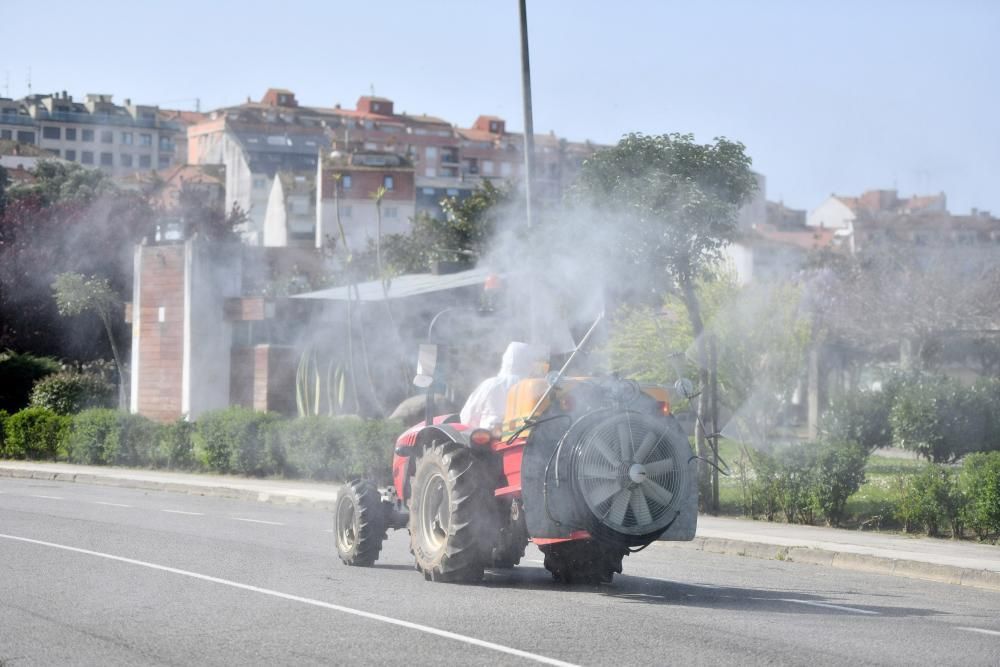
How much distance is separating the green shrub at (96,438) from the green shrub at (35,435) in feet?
2.93

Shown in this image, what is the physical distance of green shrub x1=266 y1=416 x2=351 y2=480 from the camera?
2461cm

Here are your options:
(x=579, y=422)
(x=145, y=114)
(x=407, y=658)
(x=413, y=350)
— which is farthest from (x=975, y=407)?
(x=145, y=114)

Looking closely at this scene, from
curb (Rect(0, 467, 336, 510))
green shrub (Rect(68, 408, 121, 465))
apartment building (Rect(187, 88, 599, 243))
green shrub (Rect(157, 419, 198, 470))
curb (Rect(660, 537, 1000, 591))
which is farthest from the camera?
apartment building (Rect(187, 88, 599, 243))

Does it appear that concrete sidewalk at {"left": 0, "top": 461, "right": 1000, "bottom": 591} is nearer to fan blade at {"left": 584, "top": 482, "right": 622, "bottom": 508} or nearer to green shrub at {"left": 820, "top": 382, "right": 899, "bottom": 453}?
fan blade at {"left": 584, "top": 482, "right": 622, "bottom": 508}

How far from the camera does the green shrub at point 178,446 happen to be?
28953mm

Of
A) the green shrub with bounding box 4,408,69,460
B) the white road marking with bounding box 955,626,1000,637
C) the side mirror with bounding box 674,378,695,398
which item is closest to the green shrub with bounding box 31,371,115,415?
the green shrub with bounding box 4,408,69,460

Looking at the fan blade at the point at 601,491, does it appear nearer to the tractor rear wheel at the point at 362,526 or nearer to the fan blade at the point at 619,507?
the fan blade at the point at 619,507

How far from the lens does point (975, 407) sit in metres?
28.1

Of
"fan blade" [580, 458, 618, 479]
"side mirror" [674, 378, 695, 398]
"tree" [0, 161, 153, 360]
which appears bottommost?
"fan blade" [580, 458, 618, 479]

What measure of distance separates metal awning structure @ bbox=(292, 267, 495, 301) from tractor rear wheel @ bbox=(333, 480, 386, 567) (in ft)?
66.2

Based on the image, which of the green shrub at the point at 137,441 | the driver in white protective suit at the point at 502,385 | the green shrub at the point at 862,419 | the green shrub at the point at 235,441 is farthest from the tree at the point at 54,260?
the driver in white protective suit at the point at 502,385

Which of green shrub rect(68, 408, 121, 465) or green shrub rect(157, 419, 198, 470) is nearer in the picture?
green shrub rect(157, 419, 198, 470)

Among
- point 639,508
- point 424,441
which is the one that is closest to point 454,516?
point 424,441

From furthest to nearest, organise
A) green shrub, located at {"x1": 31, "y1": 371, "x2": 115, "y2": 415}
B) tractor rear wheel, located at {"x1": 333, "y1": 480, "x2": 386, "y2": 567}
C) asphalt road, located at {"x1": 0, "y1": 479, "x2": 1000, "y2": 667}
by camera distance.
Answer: green shrub, located at {"x1": 31, "y1": 371, "x2": 115, "y2": 415}
tractor rear wheel, located at {"x1": 333, "y1": 480, "x2": 386, "y2": 567}
asphalt road, located at {"x1": 0, "y1": 479, "x2": 1000, "y2": 667}
